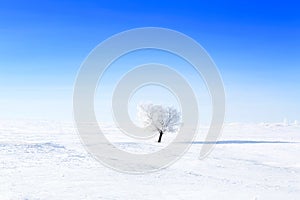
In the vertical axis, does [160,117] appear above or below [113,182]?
above

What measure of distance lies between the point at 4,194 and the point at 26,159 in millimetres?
11140

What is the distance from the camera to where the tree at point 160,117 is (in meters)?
59.5

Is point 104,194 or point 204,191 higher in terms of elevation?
point 204,191

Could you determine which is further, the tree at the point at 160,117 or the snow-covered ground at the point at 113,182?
the tree at the point at 160,117

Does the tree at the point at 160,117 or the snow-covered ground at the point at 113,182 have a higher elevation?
the tree at the point at 160,117

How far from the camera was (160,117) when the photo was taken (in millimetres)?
59969

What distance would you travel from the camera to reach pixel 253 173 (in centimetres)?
2761

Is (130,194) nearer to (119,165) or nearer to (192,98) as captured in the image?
(119,165)

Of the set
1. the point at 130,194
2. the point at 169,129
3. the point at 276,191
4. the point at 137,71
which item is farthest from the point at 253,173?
the point at 169,129

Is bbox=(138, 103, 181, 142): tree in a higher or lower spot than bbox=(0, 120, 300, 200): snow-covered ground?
higher

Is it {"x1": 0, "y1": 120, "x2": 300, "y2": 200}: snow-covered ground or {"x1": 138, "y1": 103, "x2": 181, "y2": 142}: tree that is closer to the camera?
{"x1": 0, "y1": 120, "x2": 300, "y2": 200}: snow-covered ground

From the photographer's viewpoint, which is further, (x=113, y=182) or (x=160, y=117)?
(x=160, y=117)

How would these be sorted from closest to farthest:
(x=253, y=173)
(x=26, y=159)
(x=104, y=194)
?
(x=104, y=194)
(x=26, y=159)
(x=253, y=173)

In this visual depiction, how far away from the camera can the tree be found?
59.5 meters
